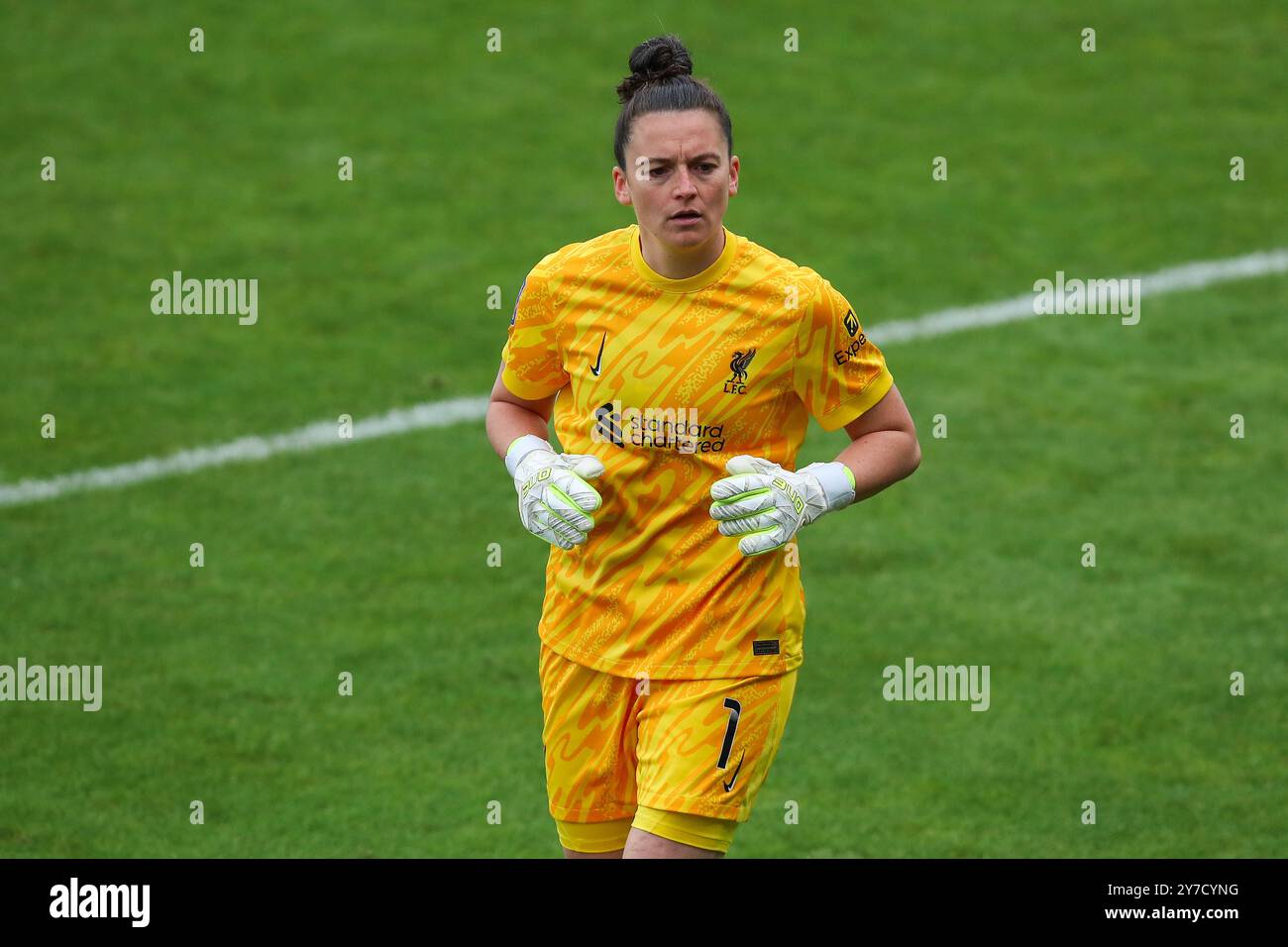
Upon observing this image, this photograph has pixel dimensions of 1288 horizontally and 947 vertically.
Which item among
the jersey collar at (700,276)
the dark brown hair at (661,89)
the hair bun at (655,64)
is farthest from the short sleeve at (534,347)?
the hair bun at (655,64)

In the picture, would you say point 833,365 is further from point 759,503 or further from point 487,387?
point 487,387

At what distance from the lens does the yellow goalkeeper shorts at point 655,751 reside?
5.78 metres

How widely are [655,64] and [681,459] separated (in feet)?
4.17

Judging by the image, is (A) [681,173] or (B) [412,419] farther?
(B) [412,419]

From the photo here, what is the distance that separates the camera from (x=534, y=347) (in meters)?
6.16

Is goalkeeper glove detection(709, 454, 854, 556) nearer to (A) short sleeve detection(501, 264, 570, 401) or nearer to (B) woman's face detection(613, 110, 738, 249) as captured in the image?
(B) woman's face detection(613, 110, 738, 249)

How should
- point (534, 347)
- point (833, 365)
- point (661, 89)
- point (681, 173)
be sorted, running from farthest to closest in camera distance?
point (534, 347)
point (833, 365)
point (661, 89)
point (681, 173)

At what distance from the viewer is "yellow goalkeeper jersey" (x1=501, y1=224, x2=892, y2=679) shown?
583 cm

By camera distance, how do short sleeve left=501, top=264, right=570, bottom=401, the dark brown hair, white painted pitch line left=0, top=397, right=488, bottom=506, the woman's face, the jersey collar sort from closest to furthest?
the woman's face
the dark brown hair
the jersey collar
short sleeve left=501, top=264, right=570, bottom=401
white painted pitch line left=0, top=397, right=488, bottom=506

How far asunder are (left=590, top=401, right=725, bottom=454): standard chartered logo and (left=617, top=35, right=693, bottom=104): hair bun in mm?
1012

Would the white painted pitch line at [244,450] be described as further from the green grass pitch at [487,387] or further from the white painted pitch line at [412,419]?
the green grass pitch at [487,387]

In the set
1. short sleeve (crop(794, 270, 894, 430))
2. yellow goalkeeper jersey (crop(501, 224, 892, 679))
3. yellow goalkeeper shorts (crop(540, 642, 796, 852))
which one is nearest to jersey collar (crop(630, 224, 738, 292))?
yellow goalkeeper jersey (crop(501, 224, 892, 679))

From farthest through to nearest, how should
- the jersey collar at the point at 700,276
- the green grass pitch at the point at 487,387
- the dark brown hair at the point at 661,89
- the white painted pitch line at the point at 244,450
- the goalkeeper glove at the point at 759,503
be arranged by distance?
the white painted pitch line at the point at 244,450 → the green grass pitch at the point at 487,387 → the jersey collar at the point at 700,276 → the dark brown hair at the point at 661,89 → the goalkeeper glove at the point at 759,503

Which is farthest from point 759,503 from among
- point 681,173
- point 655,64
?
point 655,64
